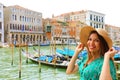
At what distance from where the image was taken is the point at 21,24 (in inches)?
1085

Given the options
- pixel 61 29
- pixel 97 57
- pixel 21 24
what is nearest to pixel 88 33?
pixel 97 57

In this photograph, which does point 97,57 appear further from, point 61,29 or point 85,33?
point 61,29

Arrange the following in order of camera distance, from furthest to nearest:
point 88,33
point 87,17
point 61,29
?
point 87,17 → point 61,29 → point 88,33

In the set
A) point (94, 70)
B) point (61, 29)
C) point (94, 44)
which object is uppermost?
point (61, 29)

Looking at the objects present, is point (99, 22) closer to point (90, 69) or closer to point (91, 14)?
point (91, 14)

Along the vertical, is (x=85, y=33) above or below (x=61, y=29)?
below

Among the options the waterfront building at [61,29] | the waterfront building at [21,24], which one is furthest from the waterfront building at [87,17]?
the waterfront building at [21,24]

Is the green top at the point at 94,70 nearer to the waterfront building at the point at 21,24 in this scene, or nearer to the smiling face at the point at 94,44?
the smiling face at the point at 94,44

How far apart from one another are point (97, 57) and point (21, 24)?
26952 millimetres

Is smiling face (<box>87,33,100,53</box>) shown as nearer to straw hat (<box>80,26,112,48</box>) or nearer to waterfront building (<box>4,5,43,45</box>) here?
straw hat (<box>80,26,112,48</box>)

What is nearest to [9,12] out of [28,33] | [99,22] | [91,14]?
[28,33]

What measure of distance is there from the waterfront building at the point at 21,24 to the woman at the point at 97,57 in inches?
933

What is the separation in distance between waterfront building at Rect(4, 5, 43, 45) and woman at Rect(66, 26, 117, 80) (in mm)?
23696

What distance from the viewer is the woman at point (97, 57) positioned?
0.98 metres
